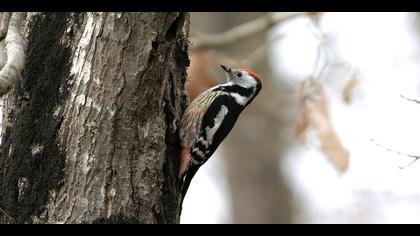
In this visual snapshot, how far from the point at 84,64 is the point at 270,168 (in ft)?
19.7

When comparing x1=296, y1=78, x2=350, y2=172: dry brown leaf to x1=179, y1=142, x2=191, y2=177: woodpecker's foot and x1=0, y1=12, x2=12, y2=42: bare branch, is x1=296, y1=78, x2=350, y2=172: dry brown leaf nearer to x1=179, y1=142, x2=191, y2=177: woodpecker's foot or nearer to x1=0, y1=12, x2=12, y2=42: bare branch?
x1=179, y1=142, x2=191, y2=177: woodpecker's foot

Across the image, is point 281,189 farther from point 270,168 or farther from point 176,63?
point 176,63

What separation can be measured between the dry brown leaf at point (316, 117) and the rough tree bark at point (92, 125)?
→ 8.38 ft

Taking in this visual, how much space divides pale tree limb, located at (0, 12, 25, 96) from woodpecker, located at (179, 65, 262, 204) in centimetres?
119

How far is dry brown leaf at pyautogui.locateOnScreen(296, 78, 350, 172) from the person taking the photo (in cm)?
590

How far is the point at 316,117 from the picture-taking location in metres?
6.00

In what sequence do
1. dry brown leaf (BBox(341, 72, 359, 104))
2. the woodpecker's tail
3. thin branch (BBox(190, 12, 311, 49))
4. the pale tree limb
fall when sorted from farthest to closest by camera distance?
thin branch (BBox(190, 12, 311, 49)), dry brown leaf (BBox(341, 72, 359, 104)), the woodpecker's tail, the pale tree limb

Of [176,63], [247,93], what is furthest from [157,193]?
[247,93]

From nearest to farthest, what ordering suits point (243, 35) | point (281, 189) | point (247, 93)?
point (247, 93), point (243, 35), point (281, 189)

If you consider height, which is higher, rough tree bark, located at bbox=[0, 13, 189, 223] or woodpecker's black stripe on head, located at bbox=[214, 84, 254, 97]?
woodpecker's black stripe on head, located at bbox=[214, 84, 254, 97]

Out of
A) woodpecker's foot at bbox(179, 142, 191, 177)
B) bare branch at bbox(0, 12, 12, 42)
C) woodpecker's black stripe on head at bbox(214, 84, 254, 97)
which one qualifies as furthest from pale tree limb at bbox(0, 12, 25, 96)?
woodpecker's black stripe on head at bbox(214, 84, 254, 97)

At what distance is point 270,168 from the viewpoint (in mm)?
9250

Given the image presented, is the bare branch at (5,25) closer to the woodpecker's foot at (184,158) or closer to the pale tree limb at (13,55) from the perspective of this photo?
the pale tree limb at (13,55)

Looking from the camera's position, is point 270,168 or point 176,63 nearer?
point 176,63
